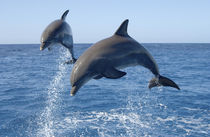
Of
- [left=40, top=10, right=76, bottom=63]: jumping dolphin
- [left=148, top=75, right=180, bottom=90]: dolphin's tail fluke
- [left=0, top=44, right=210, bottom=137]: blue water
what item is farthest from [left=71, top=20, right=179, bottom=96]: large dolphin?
[left=0, top=44, right=210, bottom=137]: blue water

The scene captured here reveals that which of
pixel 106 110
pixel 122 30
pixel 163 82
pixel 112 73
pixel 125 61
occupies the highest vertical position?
pixel 122 30

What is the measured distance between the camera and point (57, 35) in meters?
8.30

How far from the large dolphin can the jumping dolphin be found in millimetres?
2568

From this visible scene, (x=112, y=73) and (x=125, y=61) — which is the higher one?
(x=125, y=61)

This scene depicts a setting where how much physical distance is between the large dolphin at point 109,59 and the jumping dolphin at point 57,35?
8.43 ft

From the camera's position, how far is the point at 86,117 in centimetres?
1880

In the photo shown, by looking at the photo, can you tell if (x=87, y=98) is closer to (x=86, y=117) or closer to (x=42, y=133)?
(x=86, y=117)

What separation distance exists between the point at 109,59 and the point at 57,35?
3116 millimetres

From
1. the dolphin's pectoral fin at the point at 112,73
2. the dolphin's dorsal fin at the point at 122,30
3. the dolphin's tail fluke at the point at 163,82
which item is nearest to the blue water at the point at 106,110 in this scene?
the dolphin's tail fluke at the point at 163,82

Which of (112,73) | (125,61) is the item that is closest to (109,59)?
(112,73)

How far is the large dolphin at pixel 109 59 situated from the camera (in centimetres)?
552

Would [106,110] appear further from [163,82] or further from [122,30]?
[122,30]

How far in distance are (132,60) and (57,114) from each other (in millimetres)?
14488

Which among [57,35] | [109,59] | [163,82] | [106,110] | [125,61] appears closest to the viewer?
[109,59]
